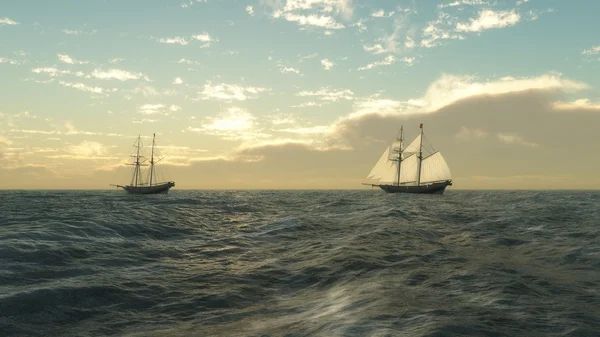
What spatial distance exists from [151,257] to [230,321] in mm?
7438

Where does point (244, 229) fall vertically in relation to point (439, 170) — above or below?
below

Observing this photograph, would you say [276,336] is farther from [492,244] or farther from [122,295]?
[492,244]

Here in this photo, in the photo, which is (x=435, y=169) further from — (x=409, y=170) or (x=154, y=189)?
(x=154, y=189)

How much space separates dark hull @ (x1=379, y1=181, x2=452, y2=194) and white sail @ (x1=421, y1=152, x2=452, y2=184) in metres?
2.50

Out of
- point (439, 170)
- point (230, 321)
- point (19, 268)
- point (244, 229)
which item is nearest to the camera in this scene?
point (230, 321)

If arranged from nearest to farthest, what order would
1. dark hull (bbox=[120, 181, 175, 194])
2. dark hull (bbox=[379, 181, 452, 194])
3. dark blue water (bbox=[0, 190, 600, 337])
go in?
dark blue water (bbox=[0, 190, 600, 337])
dark hull (bbox=[379, 181, 452, 194])
dark hull (bbox=[120, 181, 175, 194])

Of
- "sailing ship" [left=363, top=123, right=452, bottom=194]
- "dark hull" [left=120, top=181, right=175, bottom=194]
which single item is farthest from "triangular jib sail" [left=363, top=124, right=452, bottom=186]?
"dark hull" [left=120, top=181, right=175, bottom=194]

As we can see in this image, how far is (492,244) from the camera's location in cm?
1599

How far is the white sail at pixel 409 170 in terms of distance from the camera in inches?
4818

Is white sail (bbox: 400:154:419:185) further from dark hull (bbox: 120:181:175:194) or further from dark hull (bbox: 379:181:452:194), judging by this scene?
dark hull (bbox: 120:181:175:194)

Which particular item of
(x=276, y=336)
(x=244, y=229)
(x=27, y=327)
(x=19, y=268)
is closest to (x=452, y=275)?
(x=276, y=336)

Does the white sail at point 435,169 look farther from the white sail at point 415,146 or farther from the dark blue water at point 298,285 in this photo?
the dark blue water at point 298,285

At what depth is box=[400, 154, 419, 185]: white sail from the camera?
122 m

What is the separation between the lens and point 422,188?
112625mm
